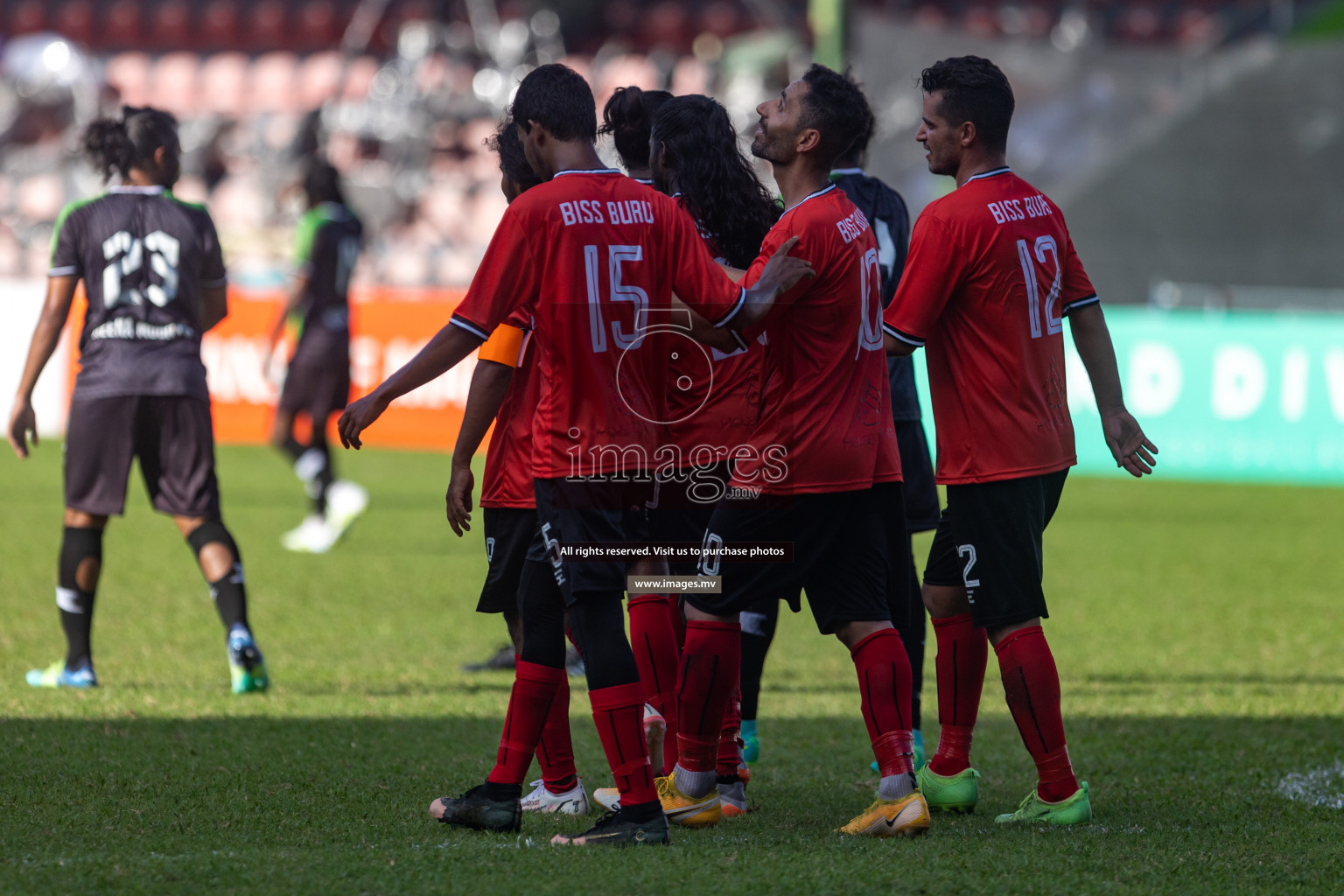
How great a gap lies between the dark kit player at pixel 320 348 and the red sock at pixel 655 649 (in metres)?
6.40

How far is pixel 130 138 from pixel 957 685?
3873 mm

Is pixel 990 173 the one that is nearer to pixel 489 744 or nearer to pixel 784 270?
pixel 784 270

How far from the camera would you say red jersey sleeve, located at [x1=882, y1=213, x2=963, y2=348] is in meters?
4.29

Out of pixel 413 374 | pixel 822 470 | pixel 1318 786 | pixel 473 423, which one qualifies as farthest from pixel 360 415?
pixel 1318 786

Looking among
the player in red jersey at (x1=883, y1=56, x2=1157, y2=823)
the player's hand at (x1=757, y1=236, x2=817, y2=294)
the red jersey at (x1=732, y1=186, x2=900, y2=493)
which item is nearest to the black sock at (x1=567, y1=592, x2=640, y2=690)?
the red jersey at (x1=732, y1=186, x2=900, y2=493)

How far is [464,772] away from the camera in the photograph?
16.5ft

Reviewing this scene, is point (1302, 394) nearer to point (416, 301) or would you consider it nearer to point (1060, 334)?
point (416, 301)

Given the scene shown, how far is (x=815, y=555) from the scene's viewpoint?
4.23 metres

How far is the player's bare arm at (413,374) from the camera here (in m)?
3.83

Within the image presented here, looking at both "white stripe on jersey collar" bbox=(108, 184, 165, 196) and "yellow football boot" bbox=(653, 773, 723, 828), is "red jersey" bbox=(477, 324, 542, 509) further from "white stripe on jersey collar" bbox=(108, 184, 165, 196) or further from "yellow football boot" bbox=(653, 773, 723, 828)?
"white stripe on jersey collar" bbox=(108, 184, 165, 196)

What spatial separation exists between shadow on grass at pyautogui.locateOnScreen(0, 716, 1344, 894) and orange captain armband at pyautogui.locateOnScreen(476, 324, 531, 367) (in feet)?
4.10

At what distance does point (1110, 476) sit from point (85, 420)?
39.0ft

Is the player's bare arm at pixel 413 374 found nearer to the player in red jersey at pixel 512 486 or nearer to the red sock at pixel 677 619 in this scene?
the player in red jersey at pixel 512 486

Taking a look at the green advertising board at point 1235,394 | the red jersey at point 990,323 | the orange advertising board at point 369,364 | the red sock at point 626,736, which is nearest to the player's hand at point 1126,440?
the red jersey at point 990,323
